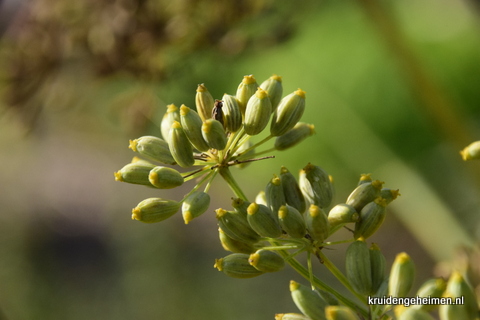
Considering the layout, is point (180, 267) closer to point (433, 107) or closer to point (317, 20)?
point (317, 20)

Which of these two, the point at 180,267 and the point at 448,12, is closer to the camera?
the point at 448,12

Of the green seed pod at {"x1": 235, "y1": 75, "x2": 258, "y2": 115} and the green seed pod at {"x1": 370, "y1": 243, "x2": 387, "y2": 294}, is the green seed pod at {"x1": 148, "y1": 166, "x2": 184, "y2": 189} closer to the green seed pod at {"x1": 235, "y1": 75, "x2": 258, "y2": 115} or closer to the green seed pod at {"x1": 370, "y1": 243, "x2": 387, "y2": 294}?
the green seed pod at {"x1": 235, "y1": 75, "x2": 258, "y2": 115}

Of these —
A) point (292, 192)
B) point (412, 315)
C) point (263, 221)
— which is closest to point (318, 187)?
point (292, 192)

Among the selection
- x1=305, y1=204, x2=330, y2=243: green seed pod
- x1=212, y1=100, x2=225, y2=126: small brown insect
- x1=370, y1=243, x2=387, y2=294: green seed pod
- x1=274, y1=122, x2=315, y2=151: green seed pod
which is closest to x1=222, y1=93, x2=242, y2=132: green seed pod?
x1=212, y1=100, x2=225, y2=126: small brown insect

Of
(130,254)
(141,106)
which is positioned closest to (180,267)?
(130,254)

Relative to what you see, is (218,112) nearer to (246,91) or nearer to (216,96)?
(246,91)

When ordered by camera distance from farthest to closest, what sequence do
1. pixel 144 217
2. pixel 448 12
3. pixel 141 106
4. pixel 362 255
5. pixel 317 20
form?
pixel 317 20, pixel 448 12, pixel 141 106, pixel 144 217, pixel 362 255

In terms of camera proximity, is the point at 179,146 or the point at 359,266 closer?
the point at 359,266
